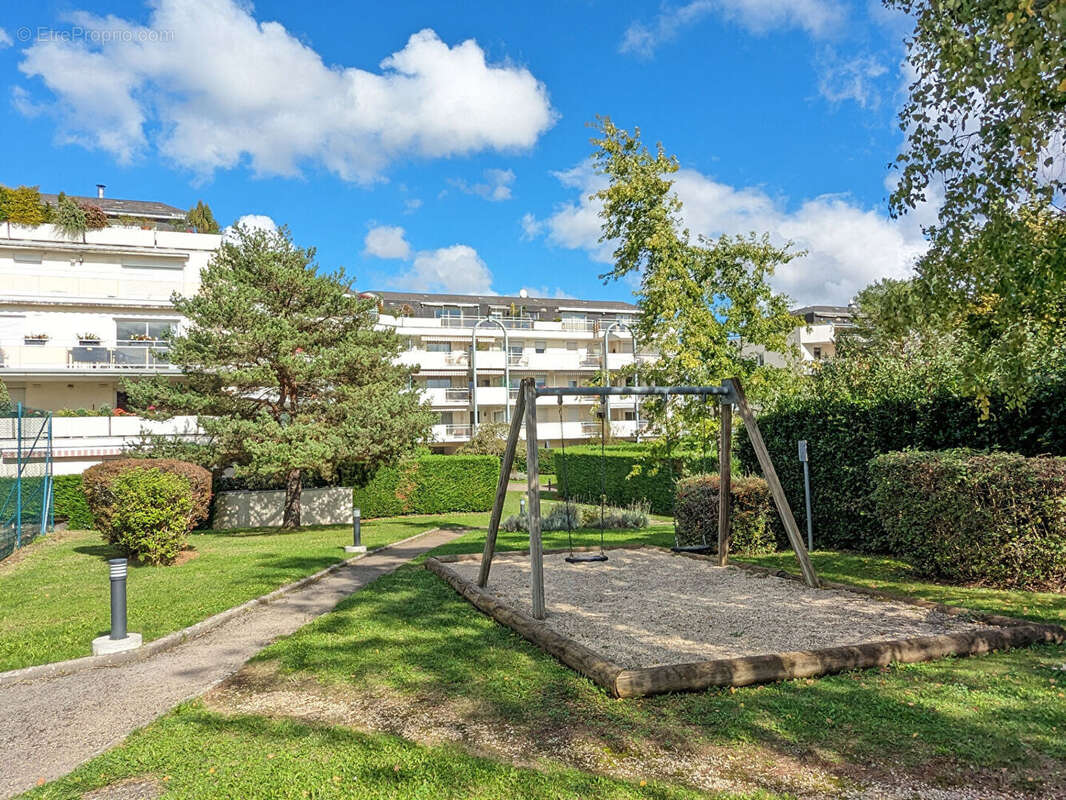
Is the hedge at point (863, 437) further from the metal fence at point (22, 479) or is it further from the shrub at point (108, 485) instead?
the metal fence at point (22, 479)

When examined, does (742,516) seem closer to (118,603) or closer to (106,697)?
(118,603)

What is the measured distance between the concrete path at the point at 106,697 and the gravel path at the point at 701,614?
2.99m

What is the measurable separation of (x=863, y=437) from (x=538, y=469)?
660cm

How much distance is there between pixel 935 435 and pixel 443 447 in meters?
40.8

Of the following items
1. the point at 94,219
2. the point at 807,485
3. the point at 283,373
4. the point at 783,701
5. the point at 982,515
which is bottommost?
the point at 783,701

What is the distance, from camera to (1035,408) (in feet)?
33.0

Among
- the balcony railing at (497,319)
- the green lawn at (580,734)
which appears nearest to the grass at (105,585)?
the green lawn at (580,734)

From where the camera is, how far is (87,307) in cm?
3088

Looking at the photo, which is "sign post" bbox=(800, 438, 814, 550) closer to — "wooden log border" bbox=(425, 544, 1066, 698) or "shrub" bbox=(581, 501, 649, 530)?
"wooden log border" bbox=(425, 544, 1066, 698)

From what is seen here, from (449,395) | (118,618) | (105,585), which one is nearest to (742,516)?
(118,618)

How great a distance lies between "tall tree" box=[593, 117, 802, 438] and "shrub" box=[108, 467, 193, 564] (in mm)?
9894

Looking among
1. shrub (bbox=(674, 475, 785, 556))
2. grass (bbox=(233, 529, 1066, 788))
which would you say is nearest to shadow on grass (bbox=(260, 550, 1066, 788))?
grass (bbox=(233, 529, 1066, 788))

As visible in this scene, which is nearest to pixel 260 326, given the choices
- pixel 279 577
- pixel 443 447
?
pixel 279 577

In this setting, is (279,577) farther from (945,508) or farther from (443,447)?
(443,447)
